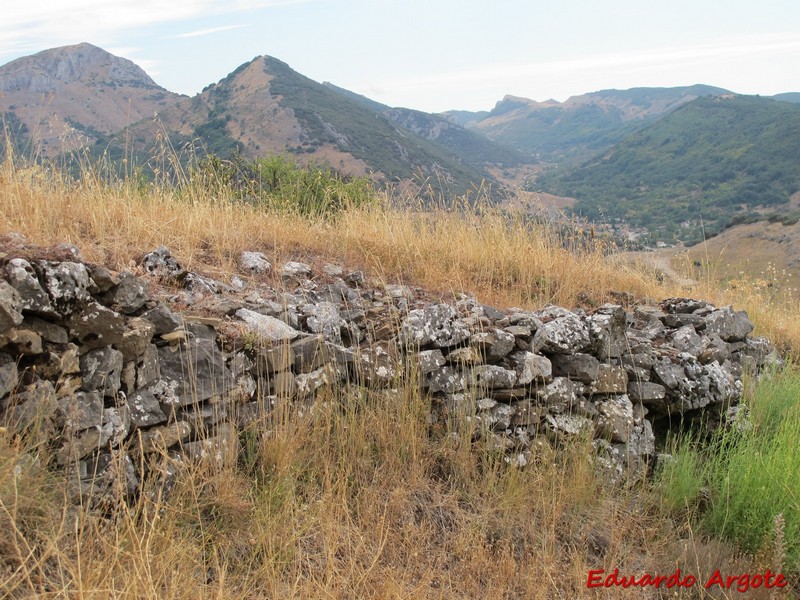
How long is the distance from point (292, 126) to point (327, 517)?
78993mm

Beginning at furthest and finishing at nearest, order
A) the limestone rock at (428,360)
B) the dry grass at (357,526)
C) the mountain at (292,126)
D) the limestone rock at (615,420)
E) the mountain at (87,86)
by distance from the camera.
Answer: the mountain at (87,86)
the mountain at (292,126)
the limestone rock at (615,420)
the limestone rock at (428,360)
the dry grass at (357,526)

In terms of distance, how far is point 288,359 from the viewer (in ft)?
12.4

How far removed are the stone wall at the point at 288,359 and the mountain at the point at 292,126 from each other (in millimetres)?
52414

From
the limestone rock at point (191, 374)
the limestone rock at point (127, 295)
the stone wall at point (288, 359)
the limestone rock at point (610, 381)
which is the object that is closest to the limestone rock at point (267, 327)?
the stone wall at point (288, 359)

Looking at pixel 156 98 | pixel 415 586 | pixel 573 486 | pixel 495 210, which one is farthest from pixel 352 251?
pixel 156 98

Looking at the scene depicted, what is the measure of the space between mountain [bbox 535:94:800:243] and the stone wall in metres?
33.7

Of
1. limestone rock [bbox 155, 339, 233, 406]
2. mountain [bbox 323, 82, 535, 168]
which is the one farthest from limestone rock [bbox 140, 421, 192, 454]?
mountain [bbox 323, 82, 535, 168]

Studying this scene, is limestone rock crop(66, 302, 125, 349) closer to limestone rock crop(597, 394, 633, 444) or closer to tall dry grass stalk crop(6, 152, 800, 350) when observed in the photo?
tall dry grass stalk crop(6, 152, 800, 350)

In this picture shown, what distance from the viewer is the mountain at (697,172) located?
61094mm

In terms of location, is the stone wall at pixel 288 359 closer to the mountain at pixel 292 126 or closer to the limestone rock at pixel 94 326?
the limestone rock at pixel 94 326

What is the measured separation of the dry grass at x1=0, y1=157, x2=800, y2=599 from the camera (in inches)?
101

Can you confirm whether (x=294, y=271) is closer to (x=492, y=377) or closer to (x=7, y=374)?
(x=492, y=377)

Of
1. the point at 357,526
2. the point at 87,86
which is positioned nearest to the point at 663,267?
the point at 357,526

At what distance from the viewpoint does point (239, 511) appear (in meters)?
3.15
